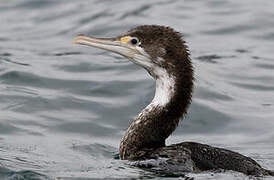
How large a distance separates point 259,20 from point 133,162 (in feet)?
32.9

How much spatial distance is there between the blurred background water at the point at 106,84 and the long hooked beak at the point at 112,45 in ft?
4.08

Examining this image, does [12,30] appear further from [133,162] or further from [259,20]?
[133,162]

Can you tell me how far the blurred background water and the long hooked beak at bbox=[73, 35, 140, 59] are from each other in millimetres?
1244

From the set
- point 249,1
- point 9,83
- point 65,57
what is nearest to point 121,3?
point 249,1

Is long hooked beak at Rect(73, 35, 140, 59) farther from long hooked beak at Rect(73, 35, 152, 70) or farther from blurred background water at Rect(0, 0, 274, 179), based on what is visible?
blurred background water at Rect(0, 0, 274, 179)

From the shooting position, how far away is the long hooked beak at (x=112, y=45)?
35.8 feet

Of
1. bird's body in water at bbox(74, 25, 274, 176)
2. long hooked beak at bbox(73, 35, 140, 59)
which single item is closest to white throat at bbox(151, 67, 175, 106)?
bird's body in water at bbox(74, 25, 274, 176)

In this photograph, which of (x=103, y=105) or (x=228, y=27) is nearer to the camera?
(x=103, y=105)

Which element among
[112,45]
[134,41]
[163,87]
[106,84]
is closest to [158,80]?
[163,87]

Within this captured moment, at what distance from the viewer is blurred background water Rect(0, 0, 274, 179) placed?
12102mm

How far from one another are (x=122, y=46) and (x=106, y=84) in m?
4.97

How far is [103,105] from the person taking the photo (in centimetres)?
1490

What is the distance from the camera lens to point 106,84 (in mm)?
16000

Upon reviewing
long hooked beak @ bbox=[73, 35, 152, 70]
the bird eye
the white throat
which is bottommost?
the white throat
